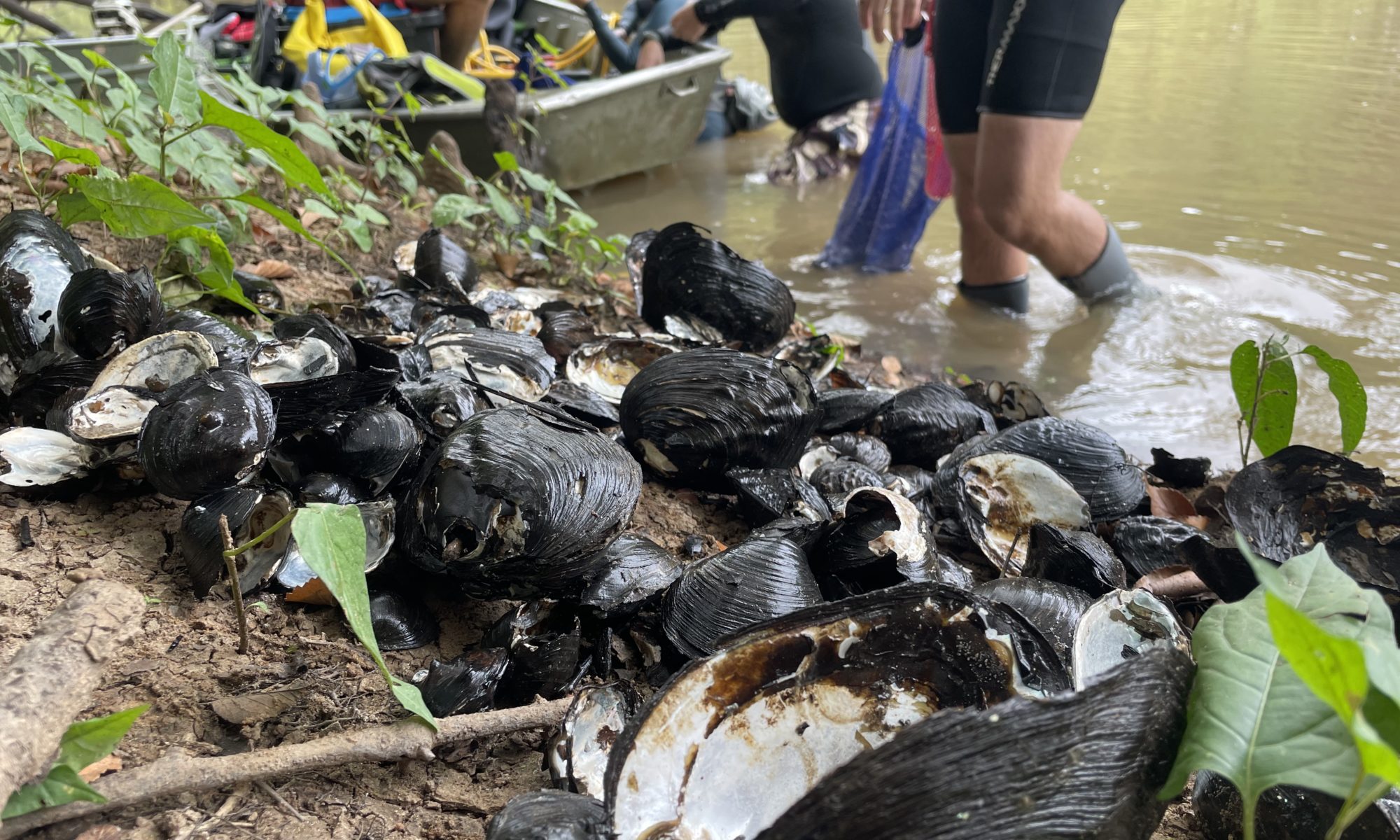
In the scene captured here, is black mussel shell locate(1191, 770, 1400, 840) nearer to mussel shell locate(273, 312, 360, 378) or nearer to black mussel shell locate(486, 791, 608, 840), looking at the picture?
black mussel shell locate(486, 791, 608, 840)

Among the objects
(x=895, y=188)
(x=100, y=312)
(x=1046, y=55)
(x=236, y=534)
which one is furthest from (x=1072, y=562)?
(x=895, y=188)

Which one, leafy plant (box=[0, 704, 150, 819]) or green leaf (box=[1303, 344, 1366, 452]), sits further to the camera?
green leaf (box=[1303, 344, 1366, 452])

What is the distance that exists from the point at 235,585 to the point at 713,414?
1144 millimetres

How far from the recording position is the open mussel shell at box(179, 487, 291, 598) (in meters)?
1.56

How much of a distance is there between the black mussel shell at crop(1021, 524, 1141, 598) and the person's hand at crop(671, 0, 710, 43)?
6.56 meters

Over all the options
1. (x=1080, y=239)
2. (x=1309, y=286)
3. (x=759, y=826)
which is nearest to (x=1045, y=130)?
(x=1080, y=239)

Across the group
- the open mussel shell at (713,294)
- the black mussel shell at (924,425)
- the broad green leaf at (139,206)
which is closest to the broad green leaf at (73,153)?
the broad green leaf at (139,206)

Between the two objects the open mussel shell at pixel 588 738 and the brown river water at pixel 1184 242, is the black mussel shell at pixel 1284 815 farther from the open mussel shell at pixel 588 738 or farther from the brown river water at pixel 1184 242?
the brown river water at pixel 1184 242

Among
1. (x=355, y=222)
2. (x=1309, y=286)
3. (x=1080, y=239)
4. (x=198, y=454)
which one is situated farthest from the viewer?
(x=1309, y=286)

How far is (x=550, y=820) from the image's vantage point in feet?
3.62

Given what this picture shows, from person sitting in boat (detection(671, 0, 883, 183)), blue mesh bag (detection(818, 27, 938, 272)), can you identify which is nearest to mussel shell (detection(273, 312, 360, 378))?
blue mesh bag (detection(818, 27, 938, 272))

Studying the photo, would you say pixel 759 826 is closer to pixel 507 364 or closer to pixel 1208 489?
pixel 507 364

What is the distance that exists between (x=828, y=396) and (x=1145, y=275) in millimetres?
3445

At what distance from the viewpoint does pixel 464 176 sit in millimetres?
4734
